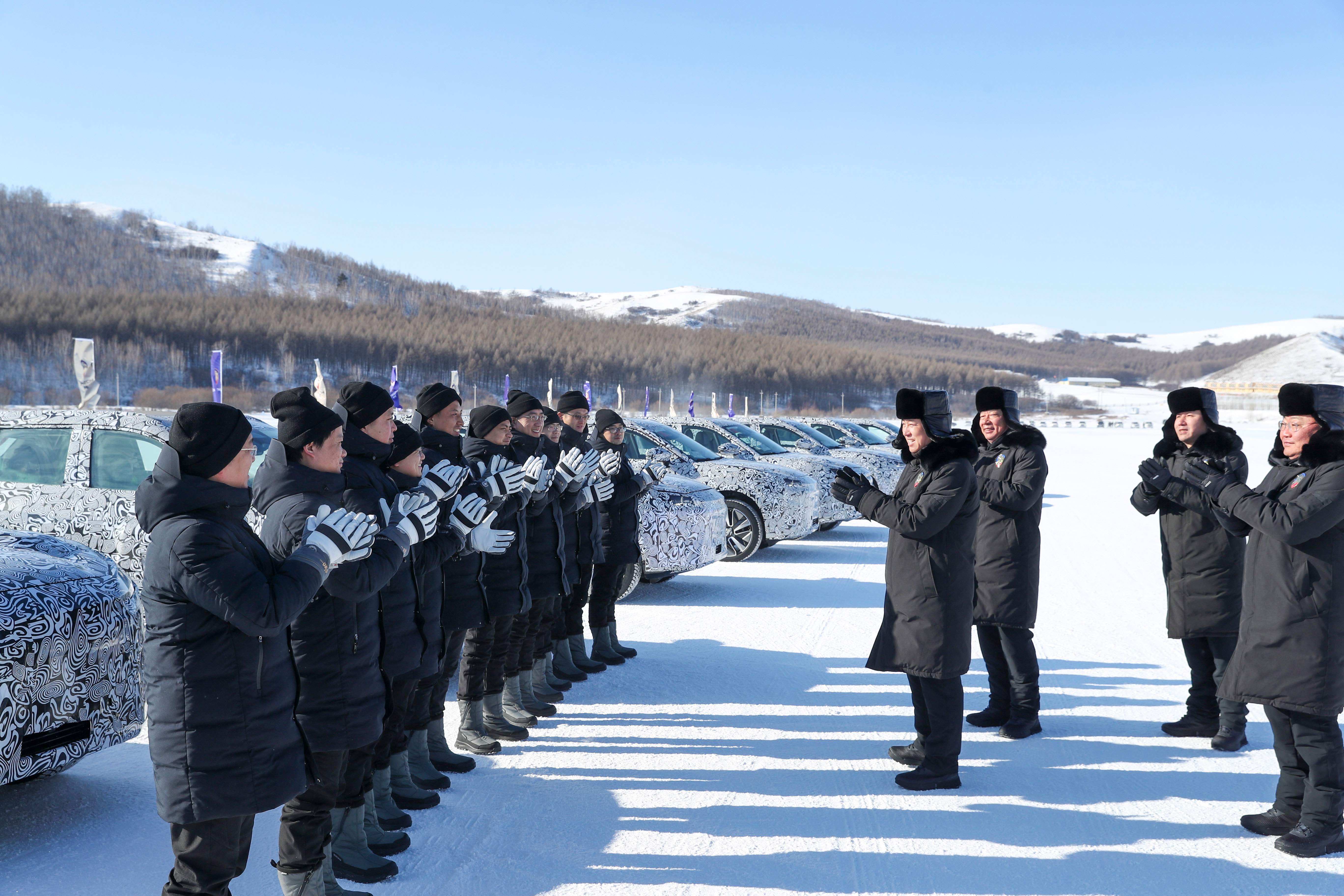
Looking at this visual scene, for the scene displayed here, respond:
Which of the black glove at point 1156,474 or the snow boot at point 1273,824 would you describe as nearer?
the snow boot at point 1273,824

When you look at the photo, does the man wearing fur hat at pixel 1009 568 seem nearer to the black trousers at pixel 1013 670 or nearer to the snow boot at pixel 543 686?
the black trousers at pixel 1013 670

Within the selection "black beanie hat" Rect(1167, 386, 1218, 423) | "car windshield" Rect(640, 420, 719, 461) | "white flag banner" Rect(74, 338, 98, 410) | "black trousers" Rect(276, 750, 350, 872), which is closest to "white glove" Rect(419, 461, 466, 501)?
"black trousers" Rect(276, 750, 350, 872)

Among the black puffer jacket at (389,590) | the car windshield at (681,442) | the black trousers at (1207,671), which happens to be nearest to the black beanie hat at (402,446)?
the black puffer jacket at (389,590)

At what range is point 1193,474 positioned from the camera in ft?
Answer: 16.0

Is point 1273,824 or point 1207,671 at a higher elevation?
point 1207,671

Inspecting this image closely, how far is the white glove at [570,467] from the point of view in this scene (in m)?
5.74

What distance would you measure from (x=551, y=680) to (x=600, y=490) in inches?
50.9

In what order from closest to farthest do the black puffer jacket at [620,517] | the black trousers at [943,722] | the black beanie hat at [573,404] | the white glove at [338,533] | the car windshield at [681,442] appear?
the white glove at [338,533] → the black trousers at [943,722] → the black beanie hat at [573,404] → the black puffer jacket at [620,517] → the car windshield at [681,442]

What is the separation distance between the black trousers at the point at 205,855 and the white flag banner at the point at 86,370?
49.1ft

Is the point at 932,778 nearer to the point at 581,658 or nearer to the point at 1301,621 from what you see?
the point at 1301,621

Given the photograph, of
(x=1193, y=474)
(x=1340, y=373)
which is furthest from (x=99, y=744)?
(x=1340, y=373)

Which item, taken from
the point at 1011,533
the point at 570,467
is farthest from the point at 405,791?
the point at 1011,533

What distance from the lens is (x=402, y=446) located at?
4.22m

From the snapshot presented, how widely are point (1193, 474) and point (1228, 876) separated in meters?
1.91
